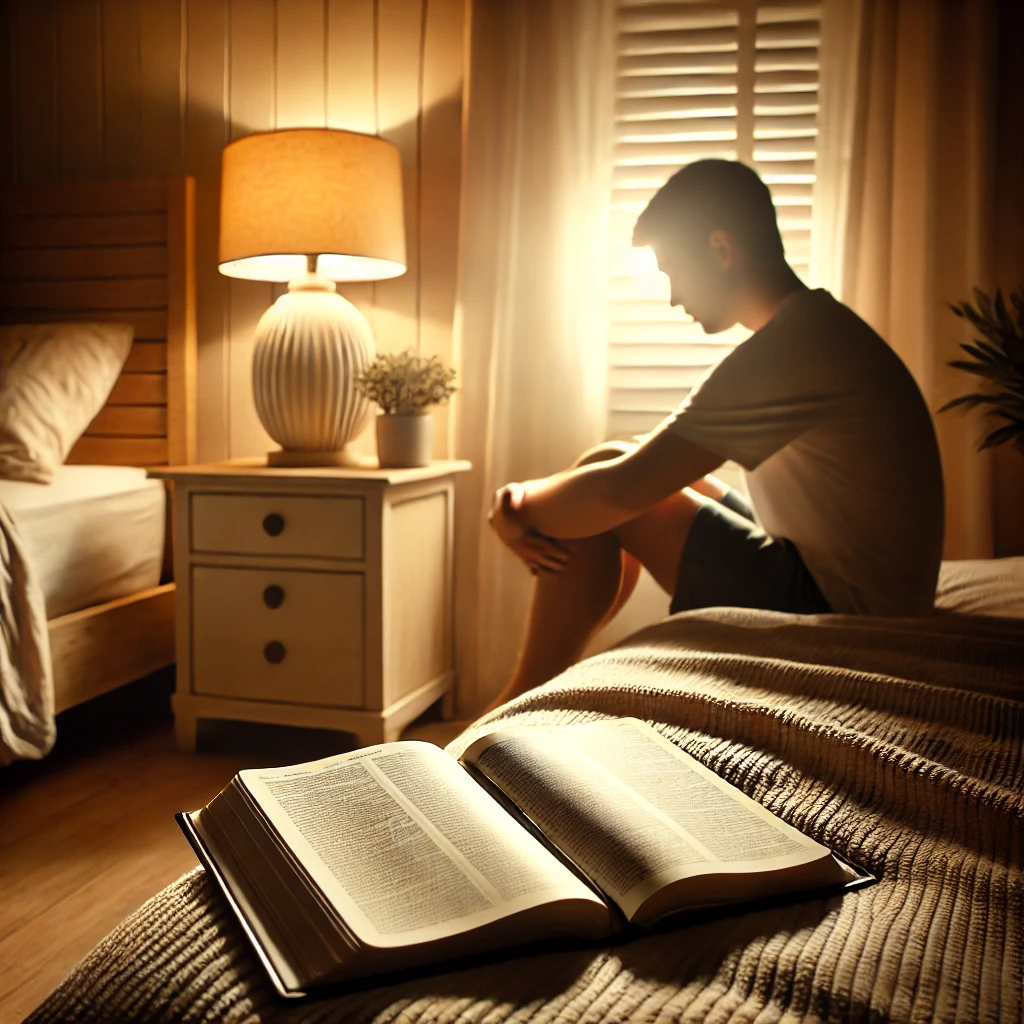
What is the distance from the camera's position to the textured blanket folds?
1.65m

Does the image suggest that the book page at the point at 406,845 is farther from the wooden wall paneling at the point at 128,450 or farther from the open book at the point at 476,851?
the wooden wall paneling at the point at 128,450

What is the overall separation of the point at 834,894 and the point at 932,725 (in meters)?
0.27

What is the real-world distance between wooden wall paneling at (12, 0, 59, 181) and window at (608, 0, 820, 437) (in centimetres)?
141

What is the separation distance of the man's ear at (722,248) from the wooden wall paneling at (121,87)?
1.58 meters

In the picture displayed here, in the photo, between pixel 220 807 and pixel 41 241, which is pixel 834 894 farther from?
pixel 41 241

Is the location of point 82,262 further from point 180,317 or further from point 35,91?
point 35,91

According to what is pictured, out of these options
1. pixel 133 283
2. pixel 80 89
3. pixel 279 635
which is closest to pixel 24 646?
pixel 279 635

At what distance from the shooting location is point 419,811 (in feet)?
2.06

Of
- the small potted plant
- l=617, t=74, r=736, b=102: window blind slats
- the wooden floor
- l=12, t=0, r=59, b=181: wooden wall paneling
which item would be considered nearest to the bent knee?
the small potted plant

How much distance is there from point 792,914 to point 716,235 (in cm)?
124

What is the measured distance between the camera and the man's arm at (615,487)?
1503 millimetres

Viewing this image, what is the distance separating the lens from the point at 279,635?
1.97 m

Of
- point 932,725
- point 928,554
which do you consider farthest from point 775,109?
point 932,725

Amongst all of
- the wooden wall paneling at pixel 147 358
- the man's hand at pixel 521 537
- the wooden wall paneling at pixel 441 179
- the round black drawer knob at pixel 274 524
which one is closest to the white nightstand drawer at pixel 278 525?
the round black drawer knob at pixel 274 524
